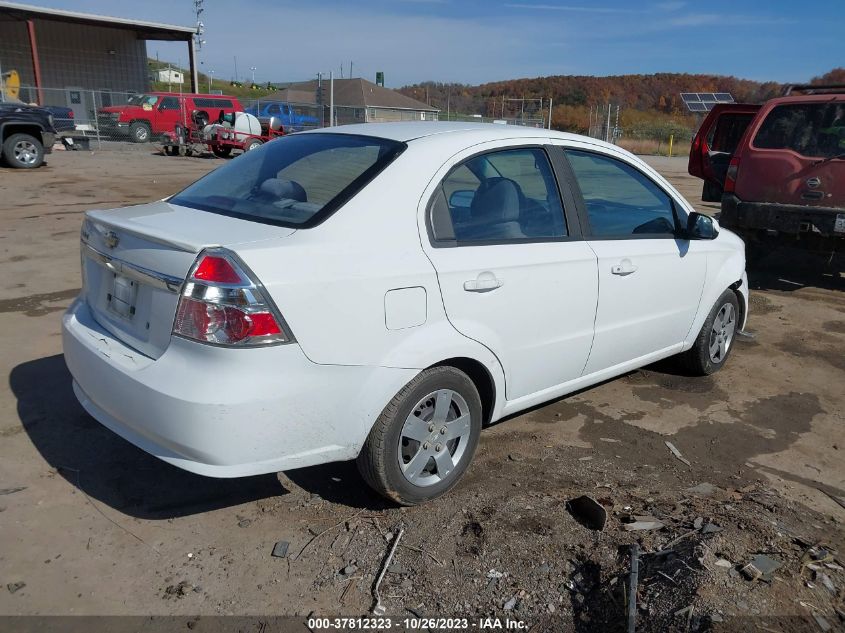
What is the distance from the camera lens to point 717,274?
4805 mm

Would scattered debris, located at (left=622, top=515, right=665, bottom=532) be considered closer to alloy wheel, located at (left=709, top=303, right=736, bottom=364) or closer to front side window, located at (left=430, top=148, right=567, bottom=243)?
front side window, located at (left=430, top=148, right=567, bottom=243)

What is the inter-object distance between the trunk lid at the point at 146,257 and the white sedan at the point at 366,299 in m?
0.01

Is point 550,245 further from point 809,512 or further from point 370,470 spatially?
point 809,512

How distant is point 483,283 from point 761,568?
5.26ft

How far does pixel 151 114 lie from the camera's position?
86.5ft

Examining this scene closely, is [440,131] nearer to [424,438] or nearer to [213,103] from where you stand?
[424,438]

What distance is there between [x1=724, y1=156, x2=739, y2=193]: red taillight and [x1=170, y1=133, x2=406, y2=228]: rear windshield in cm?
562

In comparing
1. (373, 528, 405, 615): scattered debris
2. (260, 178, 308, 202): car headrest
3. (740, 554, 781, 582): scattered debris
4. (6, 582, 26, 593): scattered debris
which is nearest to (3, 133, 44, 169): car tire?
(260, 178, 308, 202): car headrest

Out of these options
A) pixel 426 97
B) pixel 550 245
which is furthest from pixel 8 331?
pixel 426 97

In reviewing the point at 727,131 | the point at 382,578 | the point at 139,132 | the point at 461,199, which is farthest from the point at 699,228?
the point at 139,132

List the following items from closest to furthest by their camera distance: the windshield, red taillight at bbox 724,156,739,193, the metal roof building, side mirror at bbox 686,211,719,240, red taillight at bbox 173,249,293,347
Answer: red taillight at bbox 173,249,293,347 < side mirror at bbox 686,211,719,240 < red taillight at bbox 724,156,739,193 < the windshield < the metal roof building

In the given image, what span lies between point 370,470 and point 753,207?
612 cm

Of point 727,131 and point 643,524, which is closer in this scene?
point 643,524

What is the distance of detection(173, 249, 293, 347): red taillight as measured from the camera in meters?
2.57
